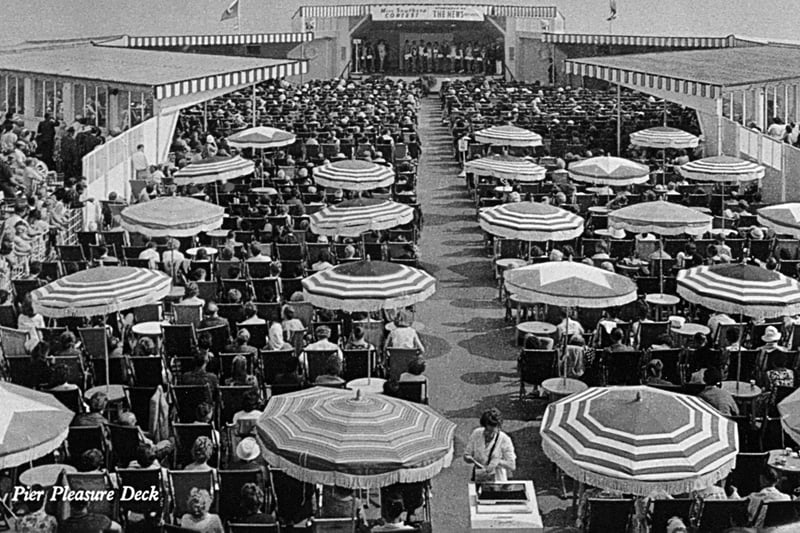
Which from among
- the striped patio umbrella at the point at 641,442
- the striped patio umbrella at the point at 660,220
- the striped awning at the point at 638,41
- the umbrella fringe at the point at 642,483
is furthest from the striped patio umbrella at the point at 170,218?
the striped awning at the point at 638,41

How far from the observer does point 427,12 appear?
174 feet

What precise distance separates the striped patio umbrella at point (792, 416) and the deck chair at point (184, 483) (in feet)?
13.3

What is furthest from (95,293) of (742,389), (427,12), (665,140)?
(427,12)

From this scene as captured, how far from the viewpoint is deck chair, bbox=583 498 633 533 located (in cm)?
843

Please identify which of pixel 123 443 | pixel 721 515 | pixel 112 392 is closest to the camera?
pixel 721 515

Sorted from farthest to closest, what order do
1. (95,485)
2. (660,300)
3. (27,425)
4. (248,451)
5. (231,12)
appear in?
1. (231,12)
2. (660,300)
3. (248,451)
4. (95,485)
5. (27,425)

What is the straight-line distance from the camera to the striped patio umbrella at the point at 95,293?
11.2 meters

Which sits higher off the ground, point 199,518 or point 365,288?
point 365,288

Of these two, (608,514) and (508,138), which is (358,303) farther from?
(508,138)

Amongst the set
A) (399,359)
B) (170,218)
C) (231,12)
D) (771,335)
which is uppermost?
(231,12)

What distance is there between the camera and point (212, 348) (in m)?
12.8

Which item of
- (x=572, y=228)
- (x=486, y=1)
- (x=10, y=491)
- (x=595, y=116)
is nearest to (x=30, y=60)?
(x=595, y=116)

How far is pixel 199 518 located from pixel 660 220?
8336mm

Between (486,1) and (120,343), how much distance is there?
54228 millimetres
